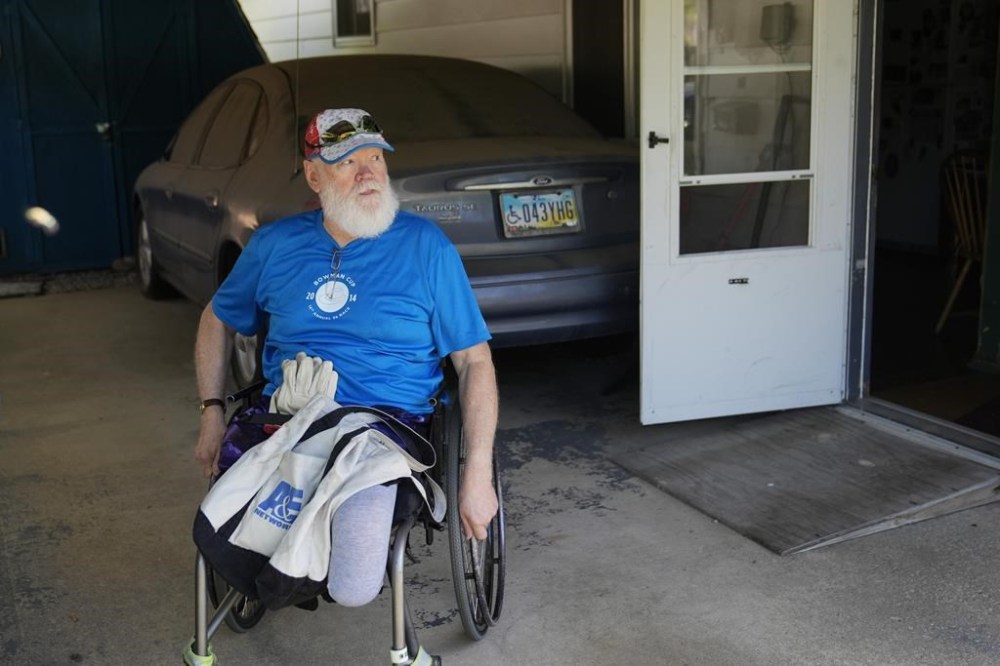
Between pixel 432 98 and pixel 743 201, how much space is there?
1638mm

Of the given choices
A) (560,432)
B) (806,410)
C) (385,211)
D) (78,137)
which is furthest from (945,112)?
(385,211)

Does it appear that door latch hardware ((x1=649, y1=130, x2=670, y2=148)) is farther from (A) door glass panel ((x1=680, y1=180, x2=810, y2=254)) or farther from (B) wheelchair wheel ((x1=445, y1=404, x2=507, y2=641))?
(B) wheelchair wheel ((x1=445, y1=404, x2=507, y2=641))

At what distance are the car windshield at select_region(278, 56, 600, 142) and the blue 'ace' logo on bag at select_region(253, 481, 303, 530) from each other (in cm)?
280

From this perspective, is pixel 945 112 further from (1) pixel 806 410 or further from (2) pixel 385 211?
(2) pixel 385 211

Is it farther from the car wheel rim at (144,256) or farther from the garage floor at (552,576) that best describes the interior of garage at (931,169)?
the car wheel rim at (144,256)

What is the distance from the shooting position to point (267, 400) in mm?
3297

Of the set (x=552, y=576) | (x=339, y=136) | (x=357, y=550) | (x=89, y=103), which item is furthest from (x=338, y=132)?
(x=89, y=103)

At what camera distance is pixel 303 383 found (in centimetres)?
314

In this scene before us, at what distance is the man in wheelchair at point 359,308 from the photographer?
3.16 m

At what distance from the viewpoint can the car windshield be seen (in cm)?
556

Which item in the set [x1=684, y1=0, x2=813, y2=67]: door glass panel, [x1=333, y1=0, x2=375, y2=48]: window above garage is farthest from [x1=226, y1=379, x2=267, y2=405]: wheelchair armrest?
[x1=333, y1=0, x2=375, y2=48]: window above garage

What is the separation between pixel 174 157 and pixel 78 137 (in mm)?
2250

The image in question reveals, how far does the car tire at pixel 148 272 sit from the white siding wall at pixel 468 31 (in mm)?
1640

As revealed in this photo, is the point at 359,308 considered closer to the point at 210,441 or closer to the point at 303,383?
the point at 303,383
